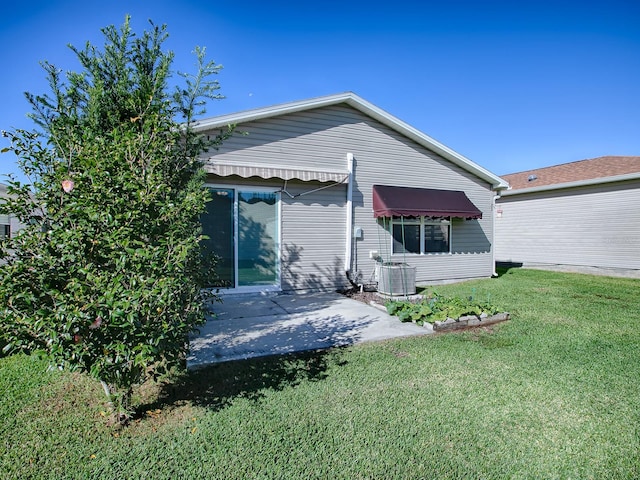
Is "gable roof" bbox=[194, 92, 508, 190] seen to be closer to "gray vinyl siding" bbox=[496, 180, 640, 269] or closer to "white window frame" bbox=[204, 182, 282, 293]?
"white window frame" bbox=[204, 182, 282, 293]

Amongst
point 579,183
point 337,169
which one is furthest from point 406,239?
point 579,183

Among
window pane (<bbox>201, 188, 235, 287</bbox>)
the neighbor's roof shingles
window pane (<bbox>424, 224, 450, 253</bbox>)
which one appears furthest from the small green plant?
the neighbor's roof shingles

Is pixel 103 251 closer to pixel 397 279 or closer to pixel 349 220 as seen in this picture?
pixel 397 279

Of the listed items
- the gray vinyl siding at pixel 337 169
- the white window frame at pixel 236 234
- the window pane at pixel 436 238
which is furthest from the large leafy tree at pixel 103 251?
the window pane at pixel 436 238

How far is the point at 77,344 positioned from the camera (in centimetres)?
270

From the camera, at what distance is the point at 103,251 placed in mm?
2779

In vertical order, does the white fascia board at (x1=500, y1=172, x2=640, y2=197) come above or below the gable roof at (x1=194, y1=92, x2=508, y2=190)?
below

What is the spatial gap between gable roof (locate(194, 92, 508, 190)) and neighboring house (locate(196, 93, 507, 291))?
0.03 metres

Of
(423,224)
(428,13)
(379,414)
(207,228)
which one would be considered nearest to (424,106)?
(428,13)

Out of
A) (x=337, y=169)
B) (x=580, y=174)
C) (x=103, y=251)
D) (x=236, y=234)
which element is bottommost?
(x=103, y=251)

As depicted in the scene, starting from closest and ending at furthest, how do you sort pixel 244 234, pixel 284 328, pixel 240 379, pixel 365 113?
pixel 240 379 → pixel 284 328 → pixel 244 234 → pixel 365 113

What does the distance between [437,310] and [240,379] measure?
4.00 metres

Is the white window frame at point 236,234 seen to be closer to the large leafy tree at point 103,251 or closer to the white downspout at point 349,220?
the white downspout at point 349,220

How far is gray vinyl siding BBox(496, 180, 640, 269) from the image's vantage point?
43.7ft
